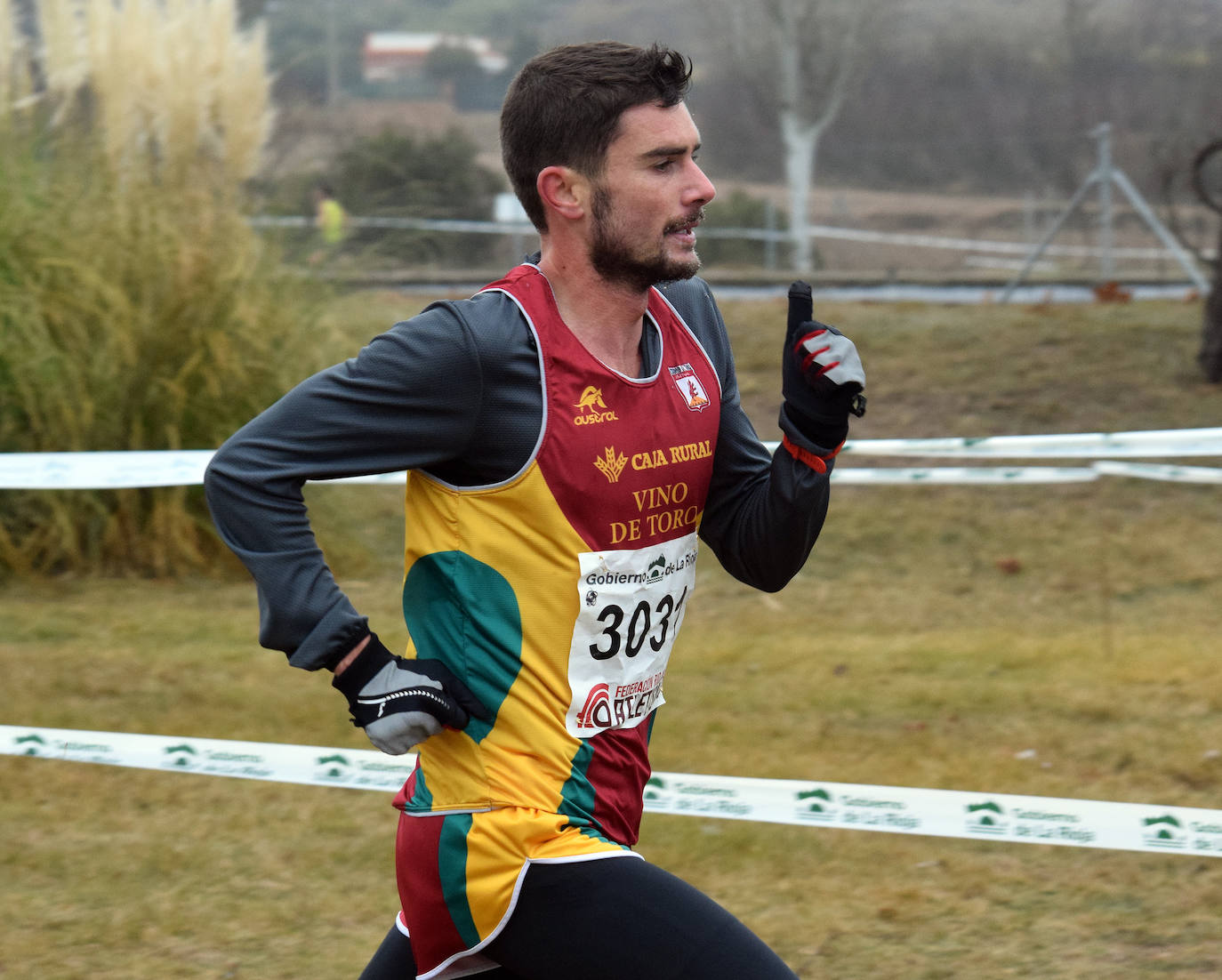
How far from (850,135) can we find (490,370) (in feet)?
133

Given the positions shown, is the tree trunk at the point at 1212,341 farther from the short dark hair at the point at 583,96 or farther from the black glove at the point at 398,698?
the black glove at the point at 398,698

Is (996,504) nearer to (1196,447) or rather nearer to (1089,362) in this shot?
(1089,362)

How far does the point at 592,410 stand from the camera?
7.57 feet

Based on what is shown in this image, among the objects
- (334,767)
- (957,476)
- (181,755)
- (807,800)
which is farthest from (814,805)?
(957,476)

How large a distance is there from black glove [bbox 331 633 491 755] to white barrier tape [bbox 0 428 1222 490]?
113 inches

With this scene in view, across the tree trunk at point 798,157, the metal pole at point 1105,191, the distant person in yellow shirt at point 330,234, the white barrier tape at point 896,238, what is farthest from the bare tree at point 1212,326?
the tree trunk at point 798,157

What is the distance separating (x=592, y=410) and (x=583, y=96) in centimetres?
47

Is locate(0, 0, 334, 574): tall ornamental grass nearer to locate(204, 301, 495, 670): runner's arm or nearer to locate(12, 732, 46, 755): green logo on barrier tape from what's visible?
locate(12, 732, 46, 755): green logo on barrier tape

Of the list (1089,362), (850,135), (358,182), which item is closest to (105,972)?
(358,182)

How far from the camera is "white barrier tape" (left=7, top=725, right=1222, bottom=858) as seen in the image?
3.83m

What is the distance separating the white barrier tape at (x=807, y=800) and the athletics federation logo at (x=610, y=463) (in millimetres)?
2003

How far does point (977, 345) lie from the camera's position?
1282 centimetres

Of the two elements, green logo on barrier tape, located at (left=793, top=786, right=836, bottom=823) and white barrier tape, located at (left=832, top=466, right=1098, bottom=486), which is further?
white barrier tape, located at (left=832, top=466, right=1098, bottom=486)

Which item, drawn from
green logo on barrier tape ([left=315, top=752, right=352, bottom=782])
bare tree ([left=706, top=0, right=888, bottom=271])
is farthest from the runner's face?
bare tree ([left=706, top=0, right=888, bottom=271])
